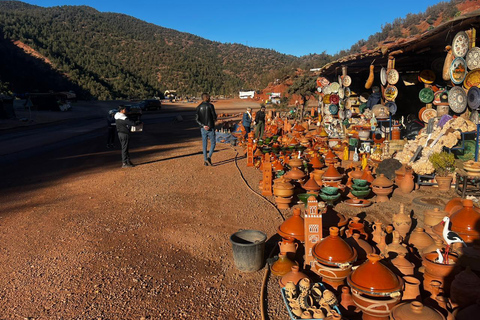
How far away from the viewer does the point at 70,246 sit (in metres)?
4.47

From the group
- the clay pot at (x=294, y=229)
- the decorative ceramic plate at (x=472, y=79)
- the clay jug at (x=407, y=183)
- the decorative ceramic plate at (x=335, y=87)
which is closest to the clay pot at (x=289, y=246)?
the clay pot at (x=294, y=229)

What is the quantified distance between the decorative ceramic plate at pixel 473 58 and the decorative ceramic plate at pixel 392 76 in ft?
9.66

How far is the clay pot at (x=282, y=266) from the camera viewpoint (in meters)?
3.60

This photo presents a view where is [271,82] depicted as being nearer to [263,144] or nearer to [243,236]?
[263,144]

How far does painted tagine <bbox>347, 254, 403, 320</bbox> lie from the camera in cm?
268

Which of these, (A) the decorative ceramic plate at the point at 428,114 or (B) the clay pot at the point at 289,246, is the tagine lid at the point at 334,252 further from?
(A) the decorative ceramic plate at the point at 428,114

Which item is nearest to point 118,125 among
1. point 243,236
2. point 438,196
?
point 243,236

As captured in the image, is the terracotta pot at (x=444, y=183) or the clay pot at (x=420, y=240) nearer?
the clay pot at (x=420, y=240)

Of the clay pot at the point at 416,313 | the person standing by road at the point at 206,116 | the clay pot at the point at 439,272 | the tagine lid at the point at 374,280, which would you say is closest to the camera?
the clay pot at the point at 416,313

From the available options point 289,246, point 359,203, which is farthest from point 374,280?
point 359,203

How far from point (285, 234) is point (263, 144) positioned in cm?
675

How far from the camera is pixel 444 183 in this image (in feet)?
21.4

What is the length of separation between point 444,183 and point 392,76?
502 centimetres

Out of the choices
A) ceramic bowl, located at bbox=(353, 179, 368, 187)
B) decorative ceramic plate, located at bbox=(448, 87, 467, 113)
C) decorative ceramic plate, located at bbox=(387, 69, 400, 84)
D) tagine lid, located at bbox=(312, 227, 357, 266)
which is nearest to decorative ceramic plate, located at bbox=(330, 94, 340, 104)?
→ decorative ceramic plate, located at bbox=(387, 69, 400, 84)
